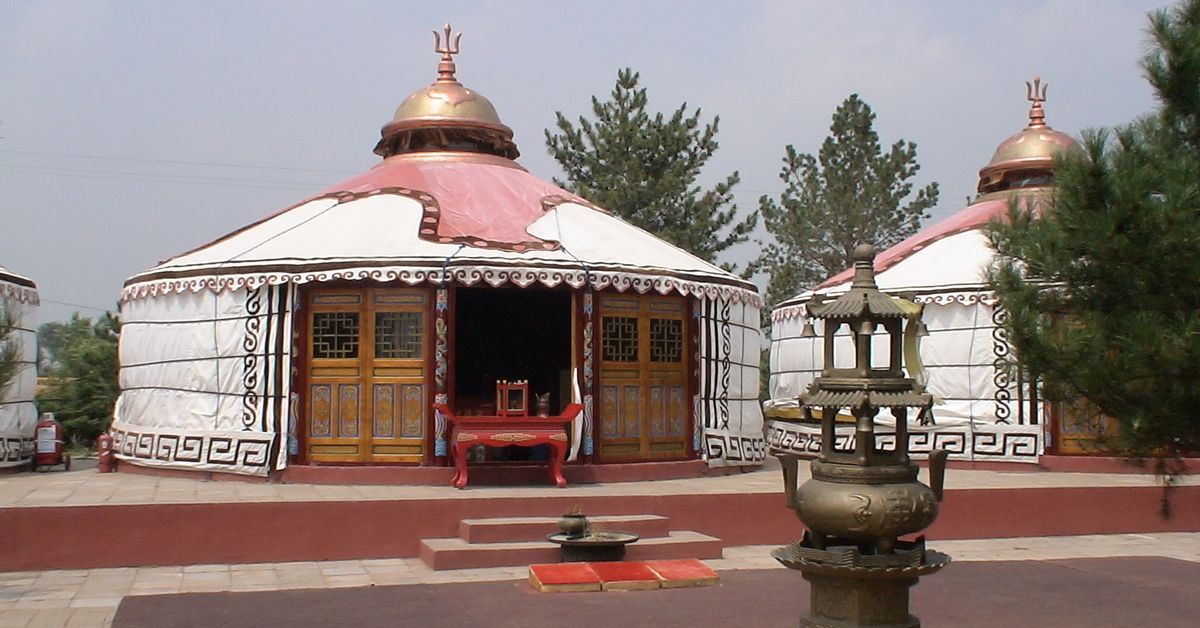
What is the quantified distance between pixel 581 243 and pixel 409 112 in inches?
103

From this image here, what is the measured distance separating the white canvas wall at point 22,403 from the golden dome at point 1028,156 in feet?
29.5

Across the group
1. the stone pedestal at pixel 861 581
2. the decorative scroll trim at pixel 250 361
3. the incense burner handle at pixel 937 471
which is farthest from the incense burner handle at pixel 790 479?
the decorative scroll trim at pixel 250 361

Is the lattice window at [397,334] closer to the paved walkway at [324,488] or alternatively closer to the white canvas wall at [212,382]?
the white canvas wall at [212,382]

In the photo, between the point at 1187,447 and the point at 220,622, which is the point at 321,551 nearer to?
the point at 220,622

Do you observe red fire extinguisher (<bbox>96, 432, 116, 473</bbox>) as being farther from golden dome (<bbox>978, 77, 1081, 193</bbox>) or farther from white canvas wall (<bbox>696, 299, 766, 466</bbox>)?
golden dome (<bbox>978, 77, 1081, 193</bbox>)

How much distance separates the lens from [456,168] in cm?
1003

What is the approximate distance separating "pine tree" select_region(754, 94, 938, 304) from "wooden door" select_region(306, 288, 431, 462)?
1243 centimetres

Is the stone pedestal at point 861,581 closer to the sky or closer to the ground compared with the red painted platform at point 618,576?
closer to the sky

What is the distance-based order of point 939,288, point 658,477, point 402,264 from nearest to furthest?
point 402,264 → point 658,477 → point 939,288

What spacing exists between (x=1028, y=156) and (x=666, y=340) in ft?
17.4

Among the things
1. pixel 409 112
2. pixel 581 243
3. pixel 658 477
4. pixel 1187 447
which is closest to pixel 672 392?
pixel 658 477

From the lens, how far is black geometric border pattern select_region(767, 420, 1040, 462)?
10000 millimetres

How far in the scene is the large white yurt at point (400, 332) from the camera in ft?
26.9

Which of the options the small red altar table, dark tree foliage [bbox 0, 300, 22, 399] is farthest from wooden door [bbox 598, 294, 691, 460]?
dark tree foliage [bbox 0, 300, 22, 399]
